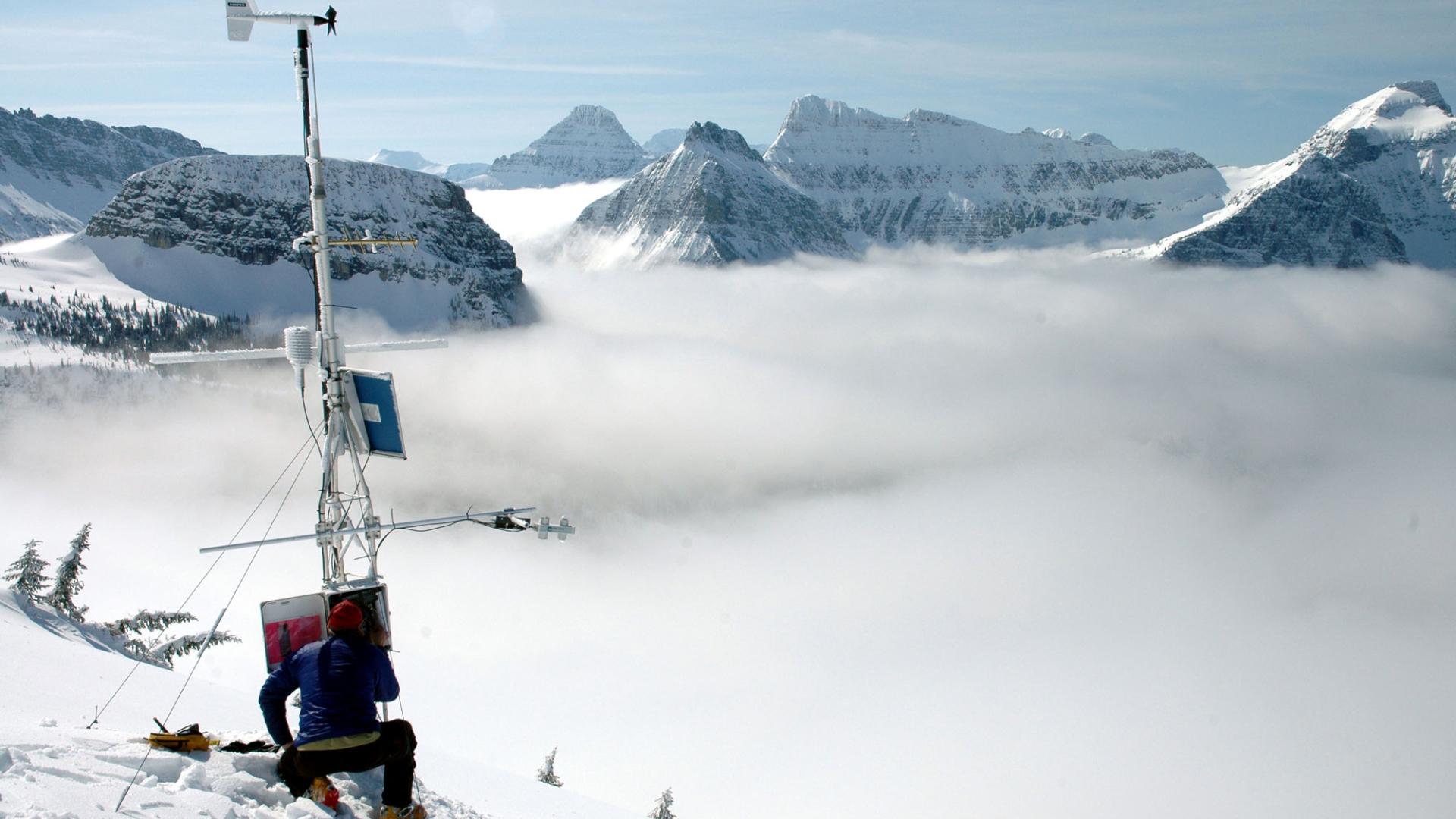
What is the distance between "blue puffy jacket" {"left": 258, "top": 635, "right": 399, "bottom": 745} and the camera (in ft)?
29.7

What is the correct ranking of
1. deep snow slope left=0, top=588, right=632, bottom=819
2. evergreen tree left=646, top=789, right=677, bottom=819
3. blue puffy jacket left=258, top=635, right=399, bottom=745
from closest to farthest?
deep snow slope left=0, top=588, right=632, bottom=819, blue puffy jacket left=258, top=635, right=399, bottom=745, evergreen tree left=646, top=789, right=677, bottom=819

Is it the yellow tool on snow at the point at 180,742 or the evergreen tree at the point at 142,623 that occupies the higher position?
the yellow tool on snow at the point at 180,742

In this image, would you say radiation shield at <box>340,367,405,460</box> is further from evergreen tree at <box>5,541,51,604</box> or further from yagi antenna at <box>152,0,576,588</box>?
evergreen tree at <box>5,541,51,604</box>

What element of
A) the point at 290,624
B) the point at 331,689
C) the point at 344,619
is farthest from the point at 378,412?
the point at 331,689

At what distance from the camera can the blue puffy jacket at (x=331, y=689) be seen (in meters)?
9.06

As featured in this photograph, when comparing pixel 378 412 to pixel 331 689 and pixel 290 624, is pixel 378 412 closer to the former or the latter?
pixel 290 624

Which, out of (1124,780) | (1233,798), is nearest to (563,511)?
(1124,780)

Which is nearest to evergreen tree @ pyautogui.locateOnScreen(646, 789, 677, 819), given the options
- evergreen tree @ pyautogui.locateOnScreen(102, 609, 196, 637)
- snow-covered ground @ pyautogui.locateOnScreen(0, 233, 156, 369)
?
evergreen tree @ pyautogui.locateOnScreen(102, 609, 196, 637)

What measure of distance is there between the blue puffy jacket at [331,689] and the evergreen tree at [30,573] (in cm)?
2029

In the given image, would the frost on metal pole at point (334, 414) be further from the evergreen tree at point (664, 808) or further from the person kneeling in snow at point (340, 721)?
the evergreen tree at point (664, 808)

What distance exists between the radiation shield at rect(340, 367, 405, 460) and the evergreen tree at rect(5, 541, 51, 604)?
63.8ft

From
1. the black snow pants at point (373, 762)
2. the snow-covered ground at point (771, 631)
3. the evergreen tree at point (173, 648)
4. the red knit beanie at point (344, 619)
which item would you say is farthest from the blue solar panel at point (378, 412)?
the evergreen tree at point (173, 648)

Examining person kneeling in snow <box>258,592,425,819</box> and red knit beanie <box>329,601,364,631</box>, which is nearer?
person kneeling in snow <box>258,592,425,819</box>

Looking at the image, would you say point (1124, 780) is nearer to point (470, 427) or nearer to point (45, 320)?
point (470, 427)
